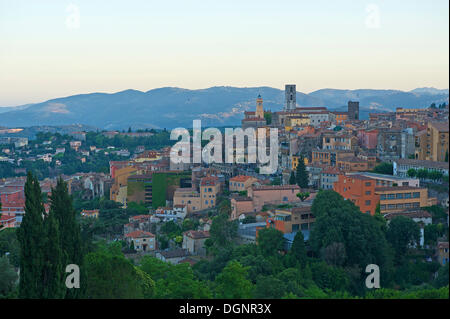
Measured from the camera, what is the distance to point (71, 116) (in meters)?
84.3

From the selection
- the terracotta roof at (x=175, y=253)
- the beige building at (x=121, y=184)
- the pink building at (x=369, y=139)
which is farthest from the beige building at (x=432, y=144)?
the beige building at (x=121, y=184)

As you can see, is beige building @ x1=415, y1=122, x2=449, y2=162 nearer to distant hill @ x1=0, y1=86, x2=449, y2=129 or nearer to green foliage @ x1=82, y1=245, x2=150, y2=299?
distant hill @ x1=0, y1=86, x2=449, y2=129

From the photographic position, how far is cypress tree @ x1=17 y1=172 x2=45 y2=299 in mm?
5309

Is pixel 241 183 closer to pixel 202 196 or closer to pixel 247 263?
pixel 202 196

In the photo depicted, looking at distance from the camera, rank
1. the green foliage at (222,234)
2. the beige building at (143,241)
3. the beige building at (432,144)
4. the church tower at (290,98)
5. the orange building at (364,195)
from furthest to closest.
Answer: the church tower at (290,98)
the beige building at (143,241)
the beige building at (432,144)
the green foliage at (222,234)
the orange building at (364,195)

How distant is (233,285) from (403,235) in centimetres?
383

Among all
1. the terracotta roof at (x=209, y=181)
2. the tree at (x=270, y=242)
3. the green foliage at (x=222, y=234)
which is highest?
the terracotta roof at (x=209, y=181)

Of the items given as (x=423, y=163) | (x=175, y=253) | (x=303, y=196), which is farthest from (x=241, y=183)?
(x=423, y=163)

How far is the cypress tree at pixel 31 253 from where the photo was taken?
5309 millimetres

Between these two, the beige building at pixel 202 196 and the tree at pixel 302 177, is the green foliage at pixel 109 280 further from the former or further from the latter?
Result: the beige building at pixel 202 196

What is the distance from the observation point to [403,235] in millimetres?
9938

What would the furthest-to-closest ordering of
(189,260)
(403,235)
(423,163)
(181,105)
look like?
(181,105)
(423,163)
(189,260)
(403,235)

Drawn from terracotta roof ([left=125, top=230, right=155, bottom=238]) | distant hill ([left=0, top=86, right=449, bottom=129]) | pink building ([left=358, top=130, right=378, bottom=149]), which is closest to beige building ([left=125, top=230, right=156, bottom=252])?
terracotta roof ([left=125, top=230, right=155, bottom=238])

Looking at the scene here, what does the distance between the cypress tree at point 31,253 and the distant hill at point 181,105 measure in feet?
60.7
